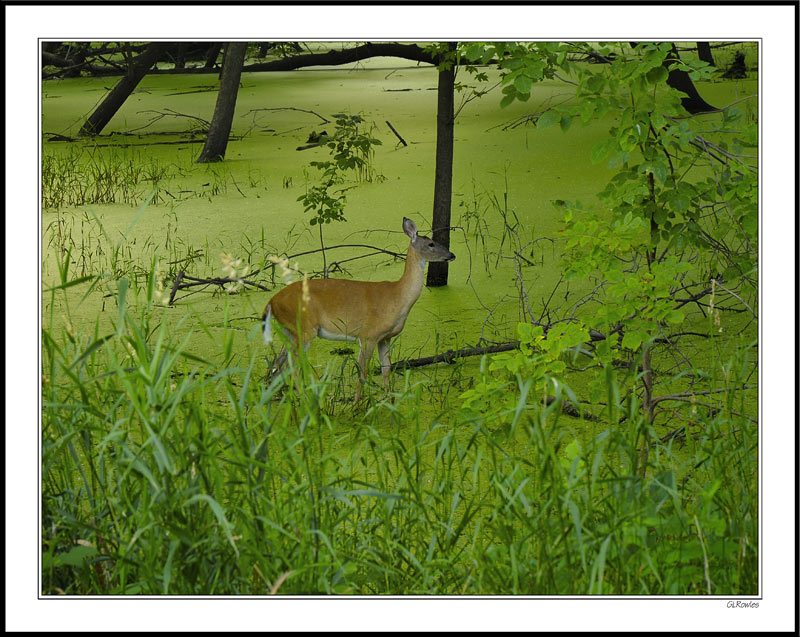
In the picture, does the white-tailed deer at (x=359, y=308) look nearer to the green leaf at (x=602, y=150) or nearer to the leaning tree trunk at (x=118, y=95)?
the green leaf at (x=602, y=150)

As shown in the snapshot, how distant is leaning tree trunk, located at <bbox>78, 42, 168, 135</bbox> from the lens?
8.28 m

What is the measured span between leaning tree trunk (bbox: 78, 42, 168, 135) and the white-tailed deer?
4.71 m

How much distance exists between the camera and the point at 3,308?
219 cm

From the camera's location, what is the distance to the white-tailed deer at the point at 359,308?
422 cm

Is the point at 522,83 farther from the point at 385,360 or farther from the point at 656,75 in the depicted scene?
the point at 385,360

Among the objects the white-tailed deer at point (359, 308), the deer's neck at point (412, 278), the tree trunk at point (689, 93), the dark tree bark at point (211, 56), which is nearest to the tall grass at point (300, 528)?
the white-tailed deer at point (359, 308)

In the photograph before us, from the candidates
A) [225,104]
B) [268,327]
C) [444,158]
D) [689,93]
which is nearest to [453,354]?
[268,327]

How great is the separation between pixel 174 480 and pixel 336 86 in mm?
8127

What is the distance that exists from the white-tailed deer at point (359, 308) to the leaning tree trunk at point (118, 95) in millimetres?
4708

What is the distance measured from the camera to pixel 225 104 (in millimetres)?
7680

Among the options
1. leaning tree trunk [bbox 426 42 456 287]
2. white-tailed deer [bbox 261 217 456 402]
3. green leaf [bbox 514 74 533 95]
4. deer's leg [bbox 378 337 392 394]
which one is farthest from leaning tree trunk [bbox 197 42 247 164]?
green leaf [bbox 514 74 533 95]
